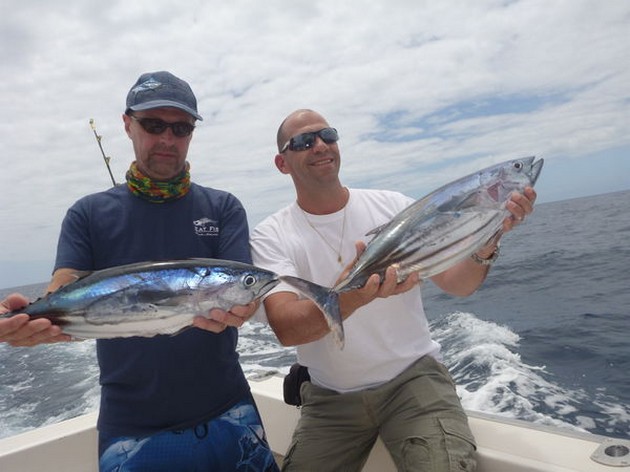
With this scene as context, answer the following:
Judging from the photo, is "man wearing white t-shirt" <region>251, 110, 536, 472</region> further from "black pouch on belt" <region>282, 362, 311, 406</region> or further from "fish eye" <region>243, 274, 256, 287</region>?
"fish eye" <region>243, 274, 256, 287</region>

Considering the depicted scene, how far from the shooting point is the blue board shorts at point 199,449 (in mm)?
2189

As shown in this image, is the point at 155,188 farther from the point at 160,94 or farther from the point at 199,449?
the point at 199,449

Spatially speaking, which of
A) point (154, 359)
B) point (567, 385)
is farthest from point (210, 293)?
point (567, 385)

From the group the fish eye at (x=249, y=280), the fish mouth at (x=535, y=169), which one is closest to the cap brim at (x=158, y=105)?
the fish eye at (x=249, y=280)

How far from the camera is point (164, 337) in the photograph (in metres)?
2.29

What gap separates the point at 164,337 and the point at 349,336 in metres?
1.10

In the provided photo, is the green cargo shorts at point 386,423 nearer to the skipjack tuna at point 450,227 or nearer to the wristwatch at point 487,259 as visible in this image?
the wristwatch at point 487,259

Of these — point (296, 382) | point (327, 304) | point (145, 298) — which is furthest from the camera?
point (296, 382)

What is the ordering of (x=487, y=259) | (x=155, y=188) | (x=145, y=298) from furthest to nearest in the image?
(x=487, y=259) < (x=155, y=188) < (x=145, y=298)

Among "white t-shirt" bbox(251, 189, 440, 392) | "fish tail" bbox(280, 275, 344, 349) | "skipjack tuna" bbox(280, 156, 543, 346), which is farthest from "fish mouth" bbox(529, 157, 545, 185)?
"fish tail" bbox(280, 275, 344, 349)

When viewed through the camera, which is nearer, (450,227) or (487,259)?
(450,227)

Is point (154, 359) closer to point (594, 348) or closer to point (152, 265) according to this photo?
point (152, 265)

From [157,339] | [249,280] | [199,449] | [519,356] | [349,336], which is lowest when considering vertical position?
[519,356]

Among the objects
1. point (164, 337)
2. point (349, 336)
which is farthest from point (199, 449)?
point (349, 336)
